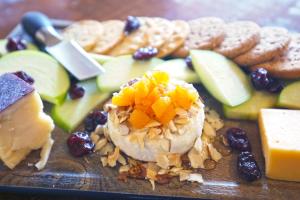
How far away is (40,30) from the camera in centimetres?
236

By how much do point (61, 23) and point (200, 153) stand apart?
57.7 inches

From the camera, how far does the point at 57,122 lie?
1.91m

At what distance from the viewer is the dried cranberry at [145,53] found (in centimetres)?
208

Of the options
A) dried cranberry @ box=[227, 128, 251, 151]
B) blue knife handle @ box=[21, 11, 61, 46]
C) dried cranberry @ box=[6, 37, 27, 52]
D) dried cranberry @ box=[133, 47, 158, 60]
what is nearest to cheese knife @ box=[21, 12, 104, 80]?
blue knife handle @ box=[21, 11, 61, 46]

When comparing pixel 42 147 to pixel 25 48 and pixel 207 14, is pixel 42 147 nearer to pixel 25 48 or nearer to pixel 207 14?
pixel 25 48

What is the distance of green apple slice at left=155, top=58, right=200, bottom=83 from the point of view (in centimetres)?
198

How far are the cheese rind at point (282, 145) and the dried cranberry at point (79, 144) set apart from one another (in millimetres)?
775

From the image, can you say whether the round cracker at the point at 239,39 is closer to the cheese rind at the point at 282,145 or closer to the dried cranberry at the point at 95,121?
the cheese rind at the point at 282,145

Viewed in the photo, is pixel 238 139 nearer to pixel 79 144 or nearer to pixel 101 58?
pixel 79 144

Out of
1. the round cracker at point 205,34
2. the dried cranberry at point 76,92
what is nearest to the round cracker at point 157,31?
the round cracker at point 205,34

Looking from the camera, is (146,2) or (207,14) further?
(146,2)

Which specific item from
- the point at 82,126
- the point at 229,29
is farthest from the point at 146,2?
the point at 82,126

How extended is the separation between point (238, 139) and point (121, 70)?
29.0 inches

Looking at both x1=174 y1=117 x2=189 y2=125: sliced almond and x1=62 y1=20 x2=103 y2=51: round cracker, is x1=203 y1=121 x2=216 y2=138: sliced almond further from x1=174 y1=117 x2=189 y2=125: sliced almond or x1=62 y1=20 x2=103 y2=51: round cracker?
x1=62 y1=20 x2=103 y2=51: round cracker
